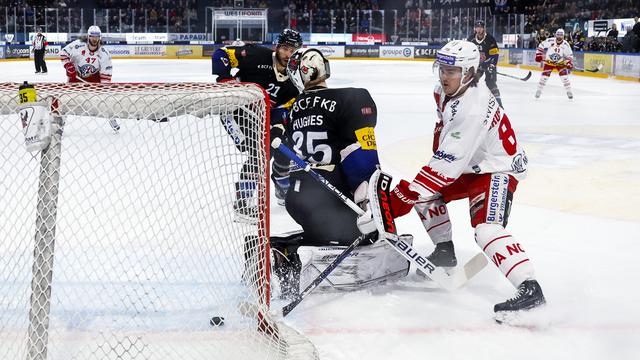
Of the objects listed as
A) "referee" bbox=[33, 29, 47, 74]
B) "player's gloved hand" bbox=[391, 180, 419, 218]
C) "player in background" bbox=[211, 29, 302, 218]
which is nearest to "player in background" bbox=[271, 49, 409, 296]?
"player's gloved hand" bbox=[391, 180, 419, 218]

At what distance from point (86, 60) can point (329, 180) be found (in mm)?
5573

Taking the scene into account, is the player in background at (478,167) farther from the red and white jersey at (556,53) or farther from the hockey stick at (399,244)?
the red and white jersey at (556,53)

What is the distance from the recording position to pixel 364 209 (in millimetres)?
3451

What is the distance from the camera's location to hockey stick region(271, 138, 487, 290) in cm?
317

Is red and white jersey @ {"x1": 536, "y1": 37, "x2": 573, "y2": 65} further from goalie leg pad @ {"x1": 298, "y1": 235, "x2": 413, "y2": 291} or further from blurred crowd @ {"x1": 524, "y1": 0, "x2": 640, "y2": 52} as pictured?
goalie leg pad @ {"x1": 298, "y1": 235, "x2": 413, "y2": 291}

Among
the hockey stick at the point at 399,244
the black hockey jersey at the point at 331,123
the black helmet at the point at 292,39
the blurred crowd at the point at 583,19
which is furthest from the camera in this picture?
the blurred crowd at the point at 583,19

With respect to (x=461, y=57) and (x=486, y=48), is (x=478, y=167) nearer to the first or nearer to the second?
(x=461, y=57)

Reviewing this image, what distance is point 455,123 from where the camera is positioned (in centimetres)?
310

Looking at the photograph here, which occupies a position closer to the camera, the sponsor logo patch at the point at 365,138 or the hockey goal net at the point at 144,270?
the hockey goal net at the point at 144,270

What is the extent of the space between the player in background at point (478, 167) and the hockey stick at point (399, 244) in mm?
85

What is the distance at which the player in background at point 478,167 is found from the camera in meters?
3.08

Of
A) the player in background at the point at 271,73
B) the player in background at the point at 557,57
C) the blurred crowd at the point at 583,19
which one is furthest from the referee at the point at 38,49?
the player in background at the point at 271,73

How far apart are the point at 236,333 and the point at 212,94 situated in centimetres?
90

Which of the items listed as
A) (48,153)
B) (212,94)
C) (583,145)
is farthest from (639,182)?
(48,153)
